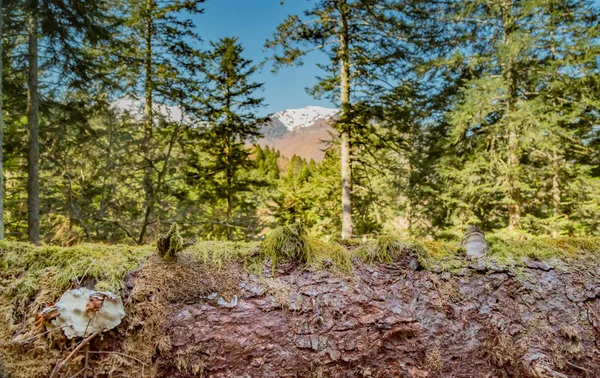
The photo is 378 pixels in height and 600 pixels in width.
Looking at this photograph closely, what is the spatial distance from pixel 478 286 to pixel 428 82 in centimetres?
1041

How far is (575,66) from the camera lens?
25.4ft

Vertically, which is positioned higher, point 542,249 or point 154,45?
point 154,45

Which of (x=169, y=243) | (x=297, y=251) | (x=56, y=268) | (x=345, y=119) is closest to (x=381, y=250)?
(x=297, y=251)

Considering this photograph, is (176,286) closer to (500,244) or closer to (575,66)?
(500,244)

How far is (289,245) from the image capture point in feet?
4.15

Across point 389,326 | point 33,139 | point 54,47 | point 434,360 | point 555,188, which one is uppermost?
point 54,47

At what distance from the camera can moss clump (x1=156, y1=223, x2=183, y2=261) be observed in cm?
111

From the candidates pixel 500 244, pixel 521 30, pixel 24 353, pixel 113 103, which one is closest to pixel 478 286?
pixel 500 244

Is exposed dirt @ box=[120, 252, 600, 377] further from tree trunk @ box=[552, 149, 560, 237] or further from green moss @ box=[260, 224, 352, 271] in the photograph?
tree trunk @ box=[552, 149, 560, 237]

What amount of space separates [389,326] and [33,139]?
7741mm

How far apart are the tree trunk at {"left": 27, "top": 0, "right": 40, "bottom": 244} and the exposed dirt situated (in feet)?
21.9

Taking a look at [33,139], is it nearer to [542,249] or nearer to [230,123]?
[230,123]

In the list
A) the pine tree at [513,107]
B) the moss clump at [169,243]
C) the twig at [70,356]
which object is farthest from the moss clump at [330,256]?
the pine tree at [513,107]

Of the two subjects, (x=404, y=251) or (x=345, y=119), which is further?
(x=345, y=119)
